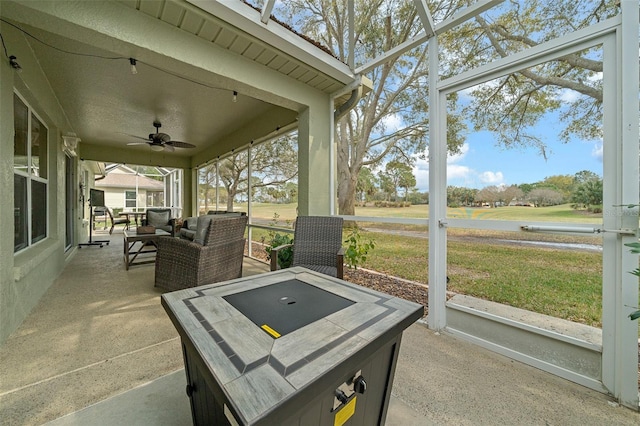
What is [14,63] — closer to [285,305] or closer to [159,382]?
[159,382]

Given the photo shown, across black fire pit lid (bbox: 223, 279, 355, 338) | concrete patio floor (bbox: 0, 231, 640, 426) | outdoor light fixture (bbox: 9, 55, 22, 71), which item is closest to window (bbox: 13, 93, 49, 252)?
outdoor light fixture (bbox: 9, 55, 22, 71)

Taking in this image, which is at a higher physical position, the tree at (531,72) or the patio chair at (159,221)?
the tree at (531,72)

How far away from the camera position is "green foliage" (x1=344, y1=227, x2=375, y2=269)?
3475 millimetres

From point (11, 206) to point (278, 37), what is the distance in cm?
298

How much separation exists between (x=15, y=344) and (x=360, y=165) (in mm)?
3943

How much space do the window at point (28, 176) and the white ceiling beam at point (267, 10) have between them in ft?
9.21

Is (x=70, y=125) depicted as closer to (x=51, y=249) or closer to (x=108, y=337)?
(x=51, y=249)

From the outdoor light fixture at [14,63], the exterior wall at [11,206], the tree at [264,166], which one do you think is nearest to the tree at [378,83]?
the tree at [264,166]

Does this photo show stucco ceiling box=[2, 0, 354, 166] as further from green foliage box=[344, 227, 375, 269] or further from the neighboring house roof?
the neighboring house roof

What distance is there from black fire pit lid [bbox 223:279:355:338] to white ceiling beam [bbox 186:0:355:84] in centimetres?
249

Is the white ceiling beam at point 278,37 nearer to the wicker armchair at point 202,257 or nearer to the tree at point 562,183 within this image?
the wicker armchair at point 202,257

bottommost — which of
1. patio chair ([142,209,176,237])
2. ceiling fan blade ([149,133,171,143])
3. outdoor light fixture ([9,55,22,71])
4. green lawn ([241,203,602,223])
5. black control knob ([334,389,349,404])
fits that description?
black control knob ([334,389,349,404])

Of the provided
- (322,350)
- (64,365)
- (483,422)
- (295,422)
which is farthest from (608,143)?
(64,365)

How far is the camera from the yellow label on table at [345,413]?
2.94 ft
